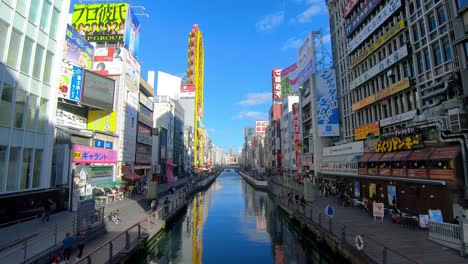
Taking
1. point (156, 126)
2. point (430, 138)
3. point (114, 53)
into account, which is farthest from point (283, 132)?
point (430, 138)

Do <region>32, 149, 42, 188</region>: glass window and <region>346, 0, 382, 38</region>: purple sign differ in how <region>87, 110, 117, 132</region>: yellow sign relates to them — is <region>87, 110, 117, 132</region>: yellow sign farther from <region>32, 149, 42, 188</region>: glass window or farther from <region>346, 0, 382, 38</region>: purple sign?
<region>346, 0, 382, 38</region>: purple sign

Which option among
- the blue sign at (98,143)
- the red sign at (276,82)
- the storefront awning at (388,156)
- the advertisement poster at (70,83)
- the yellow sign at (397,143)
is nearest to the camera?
the yellow sign at (397,143)

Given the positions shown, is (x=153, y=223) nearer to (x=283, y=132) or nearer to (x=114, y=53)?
(x=114, y=53)

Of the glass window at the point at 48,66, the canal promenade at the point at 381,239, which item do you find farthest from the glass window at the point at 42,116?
the canal promenade at the point at 381,239

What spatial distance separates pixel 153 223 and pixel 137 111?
32036 mm

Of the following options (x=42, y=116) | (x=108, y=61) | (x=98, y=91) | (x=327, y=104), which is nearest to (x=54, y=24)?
(x=42, y=116)

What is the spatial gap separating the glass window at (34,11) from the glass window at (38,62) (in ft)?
6.71

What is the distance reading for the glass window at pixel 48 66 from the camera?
84.5ft

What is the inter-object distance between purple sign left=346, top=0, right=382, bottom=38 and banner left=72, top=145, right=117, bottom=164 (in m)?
37.8

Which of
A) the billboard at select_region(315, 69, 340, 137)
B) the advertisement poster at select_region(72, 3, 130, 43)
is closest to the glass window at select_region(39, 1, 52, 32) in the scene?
the advertisement poster at select_region(72, 3, 130, 43)

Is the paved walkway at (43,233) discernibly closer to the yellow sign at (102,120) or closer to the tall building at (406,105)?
the yellow sign at (102,120)

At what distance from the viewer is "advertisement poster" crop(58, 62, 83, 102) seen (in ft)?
113

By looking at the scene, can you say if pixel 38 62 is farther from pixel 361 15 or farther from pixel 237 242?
pixel 361 15

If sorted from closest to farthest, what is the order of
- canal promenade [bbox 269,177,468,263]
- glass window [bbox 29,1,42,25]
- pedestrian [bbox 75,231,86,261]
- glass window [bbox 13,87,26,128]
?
canal promenade [bbox 269,177,468,263]
pedestrian [bbox 75,231,86,261]
glass window [bbox 13,87,26,128]
glass window [bbox 29,1,42,25]
